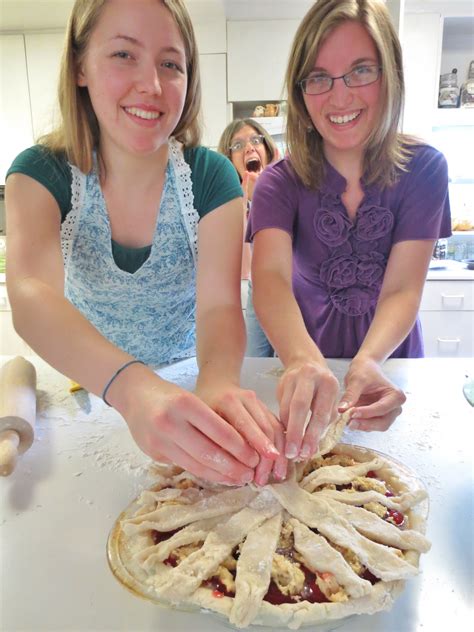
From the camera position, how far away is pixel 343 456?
0.70 metres

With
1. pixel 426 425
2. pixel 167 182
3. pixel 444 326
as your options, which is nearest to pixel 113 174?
pixel 167 182

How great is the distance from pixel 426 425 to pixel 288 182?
58 cm

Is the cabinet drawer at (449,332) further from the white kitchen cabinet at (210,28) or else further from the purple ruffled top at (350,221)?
the white kitchen cabinet at (210,28)

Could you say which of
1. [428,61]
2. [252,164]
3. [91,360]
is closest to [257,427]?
[91,360]

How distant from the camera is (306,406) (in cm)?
62

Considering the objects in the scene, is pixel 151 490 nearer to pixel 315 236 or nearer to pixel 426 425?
pixel 426 425

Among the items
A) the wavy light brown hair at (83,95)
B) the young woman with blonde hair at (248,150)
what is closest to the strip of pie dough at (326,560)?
the wavy light brown hair at (83,95)

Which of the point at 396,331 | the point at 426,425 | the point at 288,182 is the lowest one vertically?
the point at 426,425

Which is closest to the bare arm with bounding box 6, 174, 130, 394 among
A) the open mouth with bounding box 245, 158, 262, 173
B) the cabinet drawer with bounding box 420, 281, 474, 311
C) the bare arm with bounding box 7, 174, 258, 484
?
the bare arm with bounding box 7, 174, 258, 484

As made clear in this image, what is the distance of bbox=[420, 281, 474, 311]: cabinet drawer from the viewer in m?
2.52

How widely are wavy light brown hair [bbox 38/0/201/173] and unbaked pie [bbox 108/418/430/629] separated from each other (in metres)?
0.63

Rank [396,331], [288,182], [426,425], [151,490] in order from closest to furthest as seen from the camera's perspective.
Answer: [151,490] < [426,425] < [396,331] < [288,182]

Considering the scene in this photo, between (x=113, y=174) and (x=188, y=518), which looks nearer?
(x=188, y=518)

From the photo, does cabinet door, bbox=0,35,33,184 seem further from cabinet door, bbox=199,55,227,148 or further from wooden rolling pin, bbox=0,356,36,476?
wooden rolling pin, bbox=0,356,36,476
